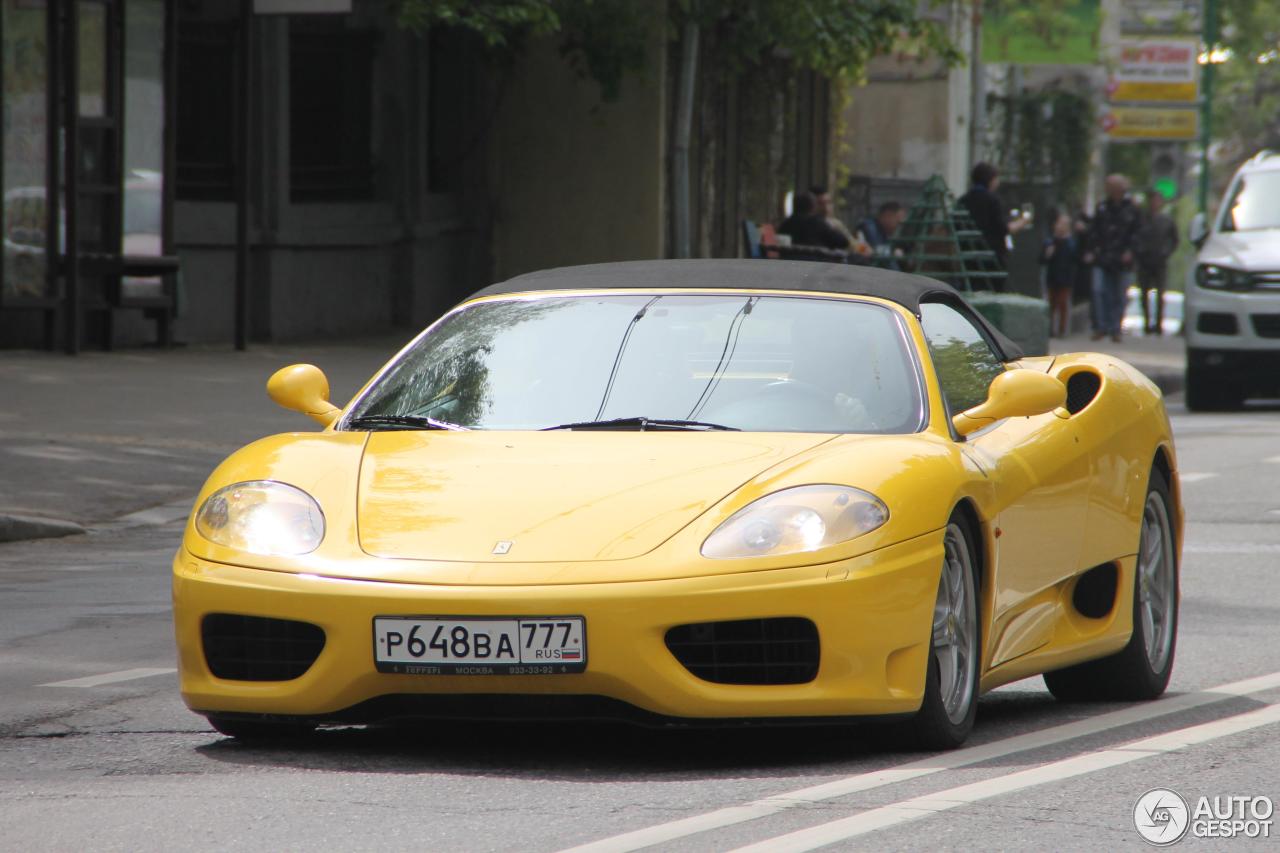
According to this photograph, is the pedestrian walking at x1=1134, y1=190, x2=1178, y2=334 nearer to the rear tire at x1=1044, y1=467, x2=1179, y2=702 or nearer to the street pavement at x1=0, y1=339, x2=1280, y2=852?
the street pavement at x1=0, y1=339, x2=1280, y2=852

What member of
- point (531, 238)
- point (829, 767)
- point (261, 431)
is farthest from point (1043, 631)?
point (531, 238)

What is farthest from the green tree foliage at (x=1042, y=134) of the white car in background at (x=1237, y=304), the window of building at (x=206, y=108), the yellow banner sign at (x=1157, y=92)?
the window of building at (x=206, y=108)

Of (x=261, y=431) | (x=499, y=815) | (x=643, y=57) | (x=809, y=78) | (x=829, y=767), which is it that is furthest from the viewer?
(x=809, y=78)

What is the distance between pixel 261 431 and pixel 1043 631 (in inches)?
355

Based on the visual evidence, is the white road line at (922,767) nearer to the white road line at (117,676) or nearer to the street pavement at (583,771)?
the street pavement at (583,771)

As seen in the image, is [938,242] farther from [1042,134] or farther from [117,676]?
[1042,134]

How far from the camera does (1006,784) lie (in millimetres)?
5406

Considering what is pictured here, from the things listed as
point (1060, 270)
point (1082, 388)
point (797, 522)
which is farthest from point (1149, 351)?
point (797, 522)

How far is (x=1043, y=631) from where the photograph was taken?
6.53m

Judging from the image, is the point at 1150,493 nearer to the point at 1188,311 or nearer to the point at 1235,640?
the point at 1235,640

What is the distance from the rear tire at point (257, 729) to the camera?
5863 millimetres

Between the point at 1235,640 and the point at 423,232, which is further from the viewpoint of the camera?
the point at 423,232

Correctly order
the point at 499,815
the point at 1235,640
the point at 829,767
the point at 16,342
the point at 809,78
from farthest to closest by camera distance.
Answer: the point at 809,78 < the point at 16,342 < the point at 1235,640 < the point at 829,767 < the point at 499,815

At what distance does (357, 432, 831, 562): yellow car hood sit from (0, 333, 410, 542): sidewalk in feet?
18.2
